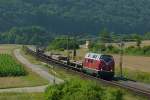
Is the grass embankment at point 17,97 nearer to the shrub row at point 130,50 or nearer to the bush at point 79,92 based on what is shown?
the bush at point 79,92

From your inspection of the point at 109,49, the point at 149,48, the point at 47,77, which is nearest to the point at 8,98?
the point at 47,77

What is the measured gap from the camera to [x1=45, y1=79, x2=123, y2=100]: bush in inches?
1423

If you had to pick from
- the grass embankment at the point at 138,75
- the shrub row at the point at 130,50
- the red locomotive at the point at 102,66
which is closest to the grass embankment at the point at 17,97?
the red locomotive at the point at 102,66

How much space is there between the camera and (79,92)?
36.8 m

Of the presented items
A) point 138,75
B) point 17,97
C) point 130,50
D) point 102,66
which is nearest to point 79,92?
point 17,97

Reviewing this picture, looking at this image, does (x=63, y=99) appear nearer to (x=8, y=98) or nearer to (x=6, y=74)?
(x=8, y=98)

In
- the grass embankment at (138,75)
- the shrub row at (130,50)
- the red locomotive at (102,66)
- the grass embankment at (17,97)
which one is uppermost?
the shrub row at (130,50)

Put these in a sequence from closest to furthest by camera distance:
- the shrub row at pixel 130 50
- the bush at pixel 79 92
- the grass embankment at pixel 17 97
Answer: the bush at pixel 79 92, the grass embankment at pixel 17 97, the shrub row at pixel 130 50

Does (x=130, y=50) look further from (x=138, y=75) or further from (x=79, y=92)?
(x=79, y=92)

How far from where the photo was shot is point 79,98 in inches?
1415

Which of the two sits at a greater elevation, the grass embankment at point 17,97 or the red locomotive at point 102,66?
the red locomotive at point 102,66

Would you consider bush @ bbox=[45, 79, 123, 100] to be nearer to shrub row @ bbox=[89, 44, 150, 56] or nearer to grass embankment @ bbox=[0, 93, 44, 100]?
grass embankment @ bbox=[0, 93, 44, 100]

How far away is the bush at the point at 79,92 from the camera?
36.2 meters

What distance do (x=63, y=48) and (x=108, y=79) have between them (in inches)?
4583
